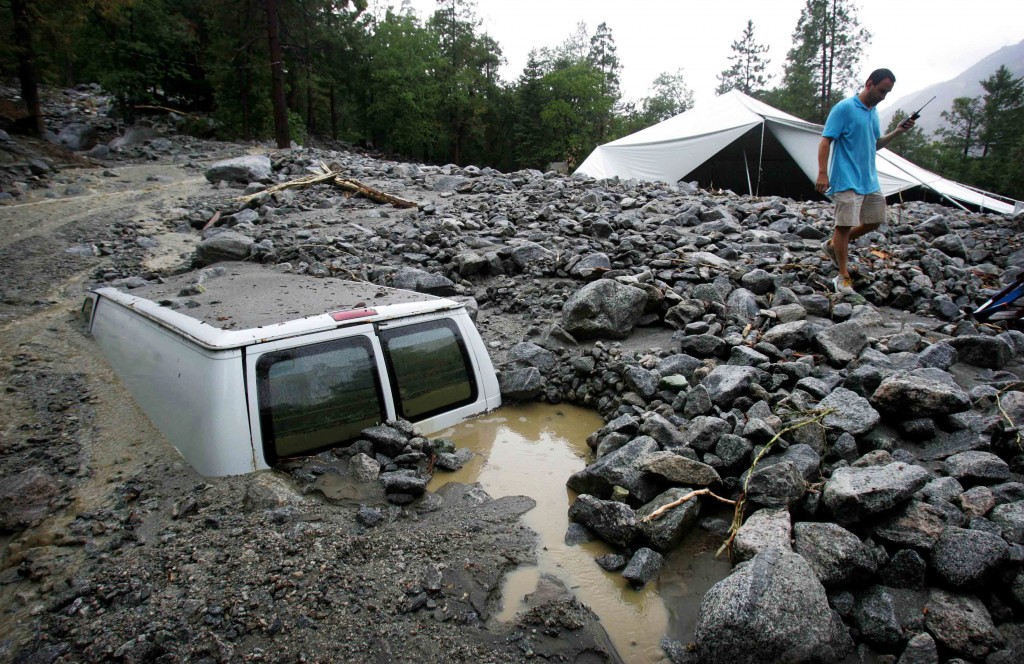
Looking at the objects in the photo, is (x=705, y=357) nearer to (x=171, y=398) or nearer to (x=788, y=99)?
(x=171, y=398)

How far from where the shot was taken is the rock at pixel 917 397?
11.1 feet

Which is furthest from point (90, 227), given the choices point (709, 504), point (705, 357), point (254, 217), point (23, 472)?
point (709, 504)

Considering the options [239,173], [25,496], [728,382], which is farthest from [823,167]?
[239,173]

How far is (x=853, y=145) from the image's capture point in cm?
548

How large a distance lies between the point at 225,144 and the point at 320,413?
67.7ft

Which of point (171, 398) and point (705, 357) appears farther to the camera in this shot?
point (705, 357)

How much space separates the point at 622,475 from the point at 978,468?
1816 millimetres

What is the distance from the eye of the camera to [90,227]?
9234 millimetres

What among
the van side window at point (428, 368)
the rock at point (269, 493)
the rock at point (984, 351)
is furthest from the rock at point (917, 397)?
the rock at point (269, 493)

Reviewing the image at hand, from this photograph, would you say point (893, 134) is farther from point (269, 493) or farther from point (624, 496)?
point (269, 493)

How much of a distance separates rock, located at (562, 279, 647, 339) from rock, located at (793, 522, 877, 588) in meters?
3.11

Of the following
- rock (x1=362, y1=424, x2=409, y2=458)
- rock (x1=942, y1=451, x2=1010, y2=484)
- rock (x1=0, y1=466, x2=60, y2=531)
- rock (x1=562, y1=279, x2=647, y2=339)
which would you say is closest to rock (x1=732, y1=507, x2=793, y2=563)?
rock (x1=942, y1=451, x2=1010, y2=484)

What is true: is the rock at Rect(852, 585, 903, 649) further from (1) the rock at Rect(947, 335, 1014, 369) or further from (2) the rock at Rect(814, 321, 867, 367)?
(1) the rock at Rect(947, 335, 1014, 369)

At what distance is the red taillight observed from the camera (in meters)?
3.41
